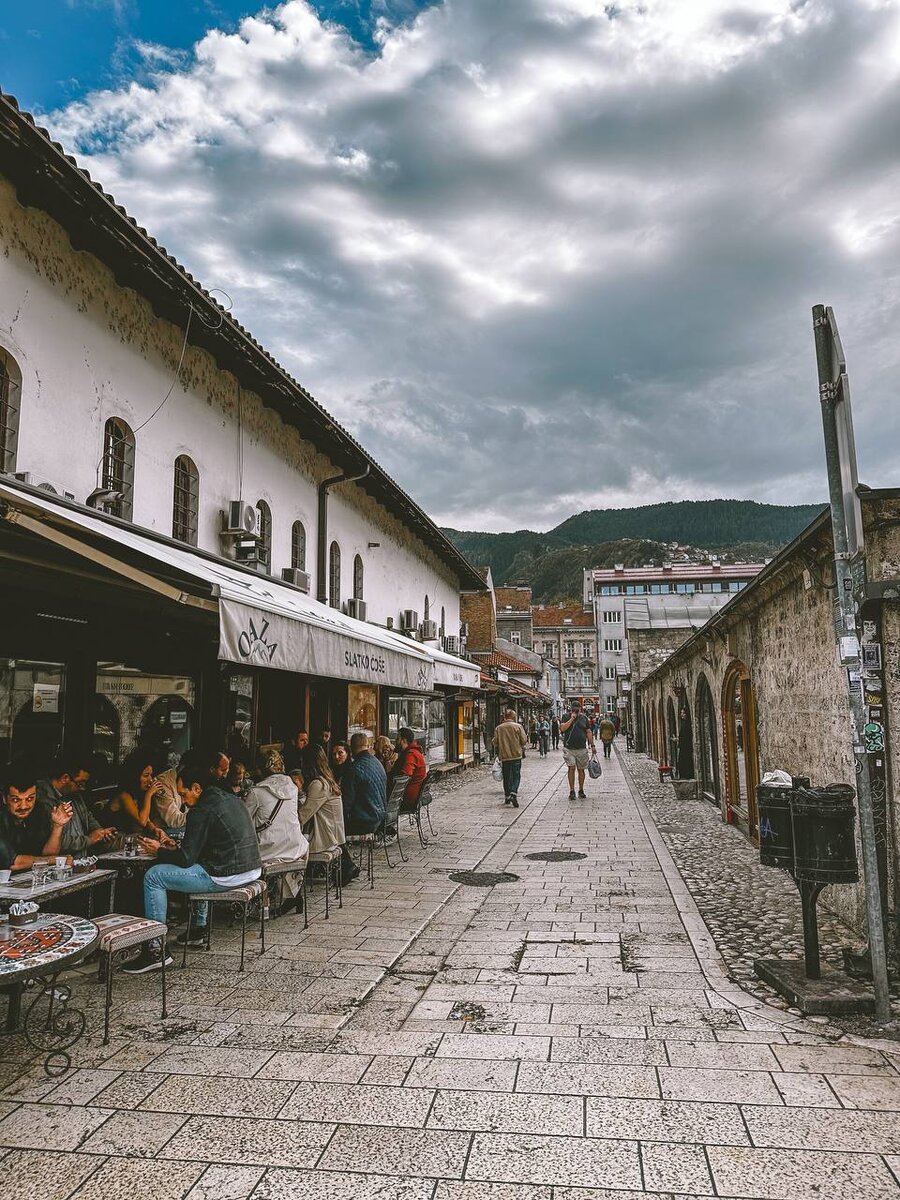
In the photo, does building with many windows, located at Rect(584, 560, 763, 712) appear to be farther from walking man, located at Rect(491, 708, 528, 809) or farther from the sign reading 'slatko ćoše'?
the sign reading 'slatko ćoše'

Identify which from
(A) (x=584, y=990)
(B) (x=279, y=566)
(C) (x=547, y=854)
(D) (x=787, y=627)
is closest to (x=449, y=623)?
(B) (x=279, y=566)

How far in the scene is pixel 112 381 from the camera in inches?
330

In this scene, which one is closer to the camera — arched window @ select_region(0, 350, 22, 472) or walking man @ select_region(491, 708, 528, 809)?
arched window @ select_region(0, 350, 22, 472)

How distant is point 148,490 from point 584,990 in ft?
22.7

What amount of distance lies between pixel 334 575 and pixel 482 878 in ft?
26.1

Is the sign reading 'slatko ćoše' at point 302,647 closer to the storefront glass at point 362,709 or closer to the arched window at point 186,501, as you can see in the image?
the arched window at point 186,501

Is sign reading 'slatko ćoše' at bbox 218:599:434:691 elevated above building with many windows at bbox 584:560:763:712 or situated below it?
below

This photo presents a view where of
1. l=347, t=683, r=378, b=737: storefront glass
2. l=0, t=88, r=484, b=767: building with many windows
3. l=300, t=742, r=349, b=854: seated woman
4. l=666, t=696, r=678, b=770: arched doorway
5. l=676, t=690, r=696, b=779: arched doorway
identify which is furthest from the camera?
l=666, t=696, r=678, b=770: arched doorway

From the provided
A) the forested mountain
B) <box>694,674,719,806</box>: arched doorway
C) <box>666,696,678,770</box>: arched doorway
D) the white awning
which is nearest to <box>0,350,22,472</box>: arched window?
the white awning

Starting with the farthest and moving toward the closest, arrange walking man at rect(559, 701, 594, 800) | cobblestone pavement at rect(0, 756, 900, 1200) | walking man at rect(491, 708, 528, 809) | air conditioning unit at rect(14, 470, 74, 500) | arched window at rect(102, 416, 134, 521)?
walking man at rect(559, 701, 594, 800)
walking man at rect(491, 708, 528, 809)
arched window at rect(102, 416, 134, 521)
air conditioning unit at rect(14, 470, 74, 500)
cobblestone pavement at rect(0, 756, 900, 1200)

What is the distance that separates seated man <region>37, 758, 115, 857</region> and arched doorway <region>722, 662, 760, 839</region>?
781cm

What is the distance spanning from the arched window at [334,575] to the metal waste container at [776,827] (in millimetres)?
10798

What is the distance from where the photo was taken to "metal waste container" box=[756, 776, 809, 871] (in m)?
5.30

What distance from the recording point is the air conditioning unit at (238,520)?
1073cm
